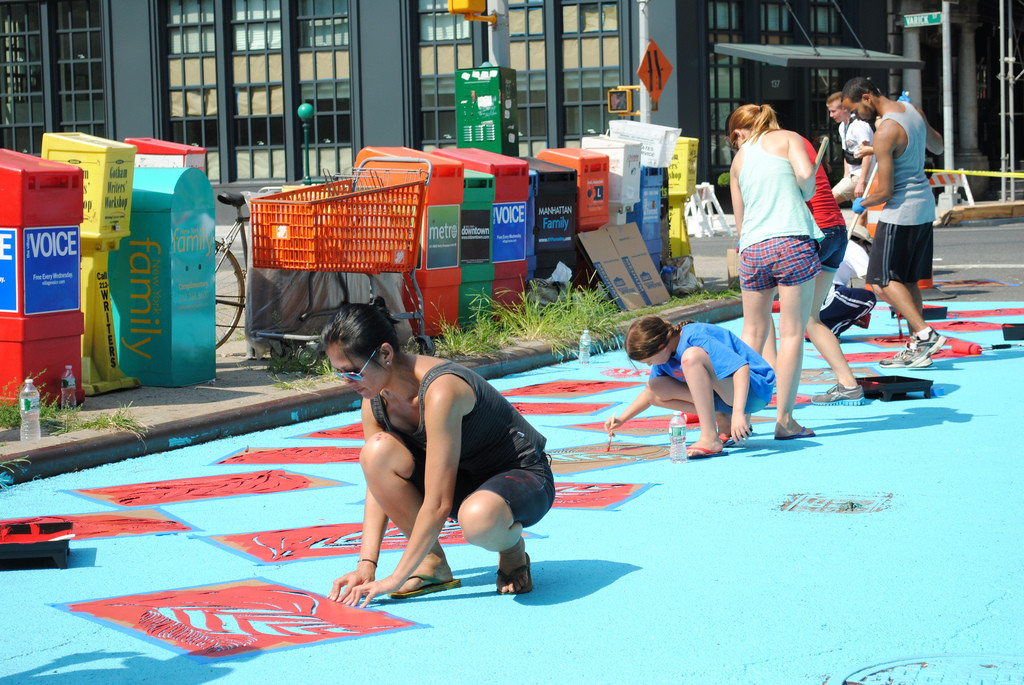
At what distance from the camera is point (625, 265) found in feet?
43.8

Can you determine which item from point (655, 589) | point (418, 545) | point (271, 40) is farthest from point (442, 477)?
point (271, 40)

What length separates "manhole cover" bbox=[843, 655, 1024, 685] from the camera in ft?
11.5

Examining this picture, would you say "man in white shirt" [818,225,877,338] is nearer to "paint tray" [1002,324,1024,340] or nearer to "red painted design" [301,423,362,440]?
"paint tray" [1002,324,1024,340]

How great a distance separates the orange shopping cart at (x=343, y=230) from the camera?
30.7ft

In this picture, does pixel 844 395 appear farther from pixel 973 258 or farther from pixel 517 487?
pixel 973 258

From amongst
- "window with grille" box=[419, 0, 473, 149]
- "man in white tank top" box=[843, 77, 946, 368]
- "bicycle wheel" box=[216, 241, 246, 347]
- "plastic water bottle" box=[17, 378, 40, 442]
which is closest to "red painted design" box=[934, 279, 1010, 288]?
"man in white tank top" box=[843, 77, 946, 368]

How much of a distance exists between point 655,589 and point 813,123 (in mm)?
30554

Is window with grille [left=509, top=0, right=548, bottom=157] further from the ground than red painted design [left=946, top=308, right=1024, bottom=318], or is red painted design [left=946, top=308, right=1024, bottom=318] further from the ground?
window with grille [left=509, top=0, right=548, bottom=157]

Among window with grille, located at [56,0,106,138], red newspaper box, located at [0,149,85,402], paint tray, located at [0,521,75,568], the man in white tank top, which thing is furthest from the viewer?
window with grille, located at [56,0,106,138]

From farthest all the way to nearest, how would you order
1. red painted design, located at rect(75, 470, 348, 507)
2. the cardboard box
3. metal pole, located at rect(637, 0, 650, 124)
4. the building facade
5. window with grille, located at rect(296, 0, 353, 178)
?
window with grille, located at rect(296, 0, 353, 178) → the building facade → metal pole, located at rect(637, 0, 650, 124) → the cardboard box → red painted design, located at rect(75, 470, 348, 507)

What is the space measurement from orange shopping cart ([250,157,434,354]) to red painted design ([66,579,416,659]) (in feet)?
16.2

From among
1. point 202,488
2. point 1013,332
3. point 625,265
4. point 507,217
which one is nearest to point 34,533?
point 202,488

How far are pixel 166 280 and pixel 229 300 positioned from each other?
3.75 metres

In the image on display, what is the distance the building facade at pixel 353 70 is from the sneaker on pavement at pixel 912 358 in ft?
70.0
